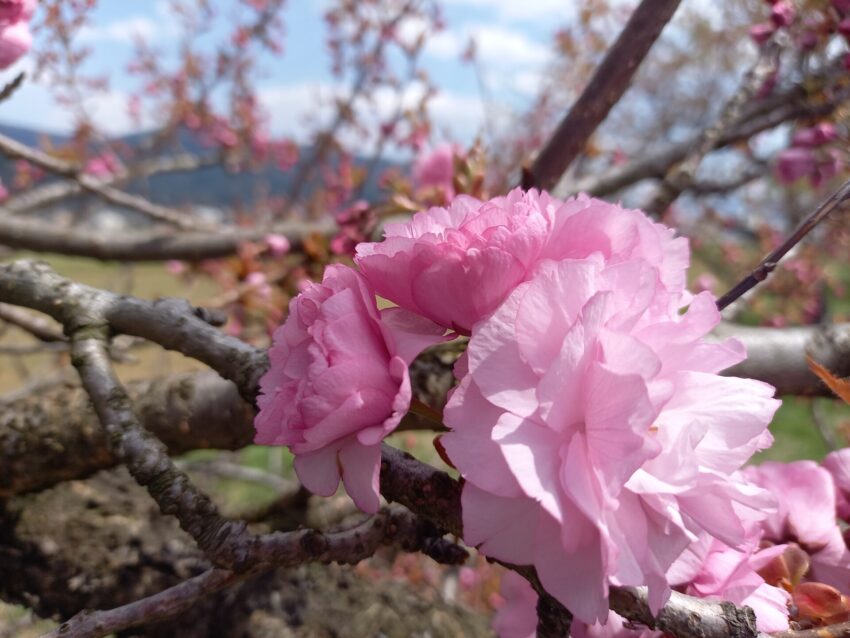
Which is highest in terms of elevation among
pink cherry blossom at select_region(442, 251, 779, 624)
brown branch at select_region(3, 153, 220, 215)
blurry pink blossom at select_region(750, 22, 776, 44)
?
blurry pink blossom at select_region(750, 22, 776, 44)

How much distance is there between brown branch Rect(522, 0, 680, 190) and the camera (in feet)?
3.09

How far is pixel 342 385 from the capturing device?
17.9 inches

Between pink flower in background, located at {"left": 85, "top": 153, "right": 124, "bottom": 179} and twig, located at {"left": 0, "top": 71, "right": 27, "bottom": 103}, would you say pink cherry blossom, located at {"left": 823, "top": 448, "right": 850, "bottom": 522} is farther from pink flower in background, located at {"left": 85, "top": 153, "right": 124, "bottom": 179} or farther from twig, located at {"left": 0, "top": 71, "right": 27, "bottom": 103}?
pink flower in background, located at {"left": 85, "top": 153, "right": 124, "bottom": 179}

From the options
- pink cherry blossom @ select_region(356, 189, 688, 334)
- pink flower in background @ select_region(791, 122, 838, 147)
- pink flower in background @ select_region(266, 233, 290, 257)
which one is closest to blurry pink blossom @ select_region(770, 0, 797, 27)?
pink flower in background @ select_region(791, 122, 838, 147)

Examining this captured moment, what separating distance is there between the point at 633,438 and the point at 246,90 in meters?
5.42

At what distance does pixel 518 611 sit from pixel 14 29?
1.22 meters

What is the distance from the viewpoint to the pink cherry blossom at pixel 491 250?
0.48 meters

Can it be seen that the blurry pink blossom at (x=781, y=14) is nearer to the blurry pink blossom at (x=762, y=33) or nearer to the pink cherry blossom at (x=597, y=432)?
the blurry pink blossom at (x=762, y=33)

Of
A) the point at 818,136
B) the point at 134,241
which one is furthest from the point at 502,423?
the point at 134,241

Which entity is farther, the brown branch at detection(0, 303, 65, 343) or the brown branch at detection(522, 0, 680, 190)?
the brown branch at detection(0, 303, 65, 343)

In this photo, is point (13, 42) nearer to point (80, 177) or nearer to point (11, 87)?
point (11, 87)

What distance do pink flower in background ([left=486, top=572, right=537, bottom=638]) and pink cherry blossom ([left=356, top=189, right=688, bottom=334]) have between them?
0.32 meters

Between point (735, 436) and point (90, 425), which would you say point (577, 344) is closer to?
point (735, 436)

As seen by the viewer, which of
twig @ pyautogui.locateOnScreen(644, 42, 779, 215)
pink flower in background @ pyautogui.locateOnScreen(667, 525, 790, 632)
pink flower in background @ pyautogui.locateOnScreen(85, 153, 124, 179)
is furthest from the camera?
pink flower in background @ pyautogui.locateOnScreen(85, 153, 124, 179)
